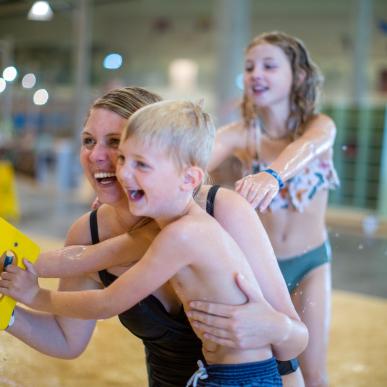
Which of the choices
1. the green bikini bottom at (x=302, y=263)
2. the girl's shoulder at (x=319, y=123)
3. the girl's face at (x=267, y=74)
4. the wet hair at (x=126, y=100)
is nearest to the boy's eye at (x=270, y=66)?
the girl's face at (x=267, y=74)

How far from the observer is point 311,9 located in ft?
44.9

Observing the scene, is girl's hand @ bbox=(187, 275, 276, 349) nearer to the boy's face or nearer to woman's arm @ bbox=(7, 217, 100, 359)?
the boy's face

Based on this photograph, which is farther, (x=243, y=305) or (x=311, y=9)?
(x=311, y=9)

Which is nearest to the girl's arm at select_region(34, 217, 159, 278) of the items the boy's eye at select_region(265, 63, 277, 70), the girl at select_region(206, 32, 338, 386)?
the girl at select_region(206, 32, 338, 386)

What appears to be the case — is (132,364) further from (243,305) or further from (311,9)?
(311,9)

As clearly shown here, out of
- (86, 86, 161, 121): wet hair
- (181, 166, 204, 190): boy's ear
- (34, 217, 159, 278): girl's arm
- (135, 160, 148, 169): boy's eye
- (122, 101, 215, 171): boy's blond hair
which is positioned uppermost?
(86, 86, 161, 121): wet hair

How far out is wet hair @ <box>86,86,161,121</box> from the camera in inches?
51.8

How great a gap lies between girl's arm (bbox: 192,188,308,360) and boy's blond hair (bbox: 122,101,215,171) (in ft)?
0.54

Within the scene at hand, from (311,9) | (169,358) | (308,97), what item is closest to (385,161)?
(311,9)

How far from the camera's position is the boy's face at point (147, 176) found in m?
1.11

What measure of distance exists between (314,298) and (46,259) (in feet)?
2.98

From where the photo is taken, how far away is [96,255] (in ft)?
4.46

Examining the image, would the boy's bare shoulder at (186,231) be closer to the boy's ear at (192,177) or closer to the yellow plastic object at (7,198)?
the boy's ear at (192,177)

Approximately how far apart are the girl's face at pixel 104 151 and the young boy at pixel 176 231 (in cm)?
15
